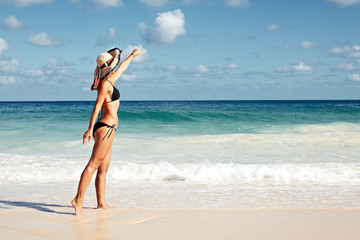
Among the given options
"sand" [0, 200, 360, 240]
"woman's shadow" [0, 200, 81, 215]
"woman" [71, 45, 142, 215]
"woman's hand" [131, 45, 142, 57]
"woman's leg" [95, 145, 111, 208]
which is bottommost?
"woman's shadow" [0, 200, 81, 215]

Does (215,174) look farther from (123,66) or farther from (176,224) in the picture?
(123,66)

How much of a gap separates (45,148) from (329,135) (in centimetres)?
1055

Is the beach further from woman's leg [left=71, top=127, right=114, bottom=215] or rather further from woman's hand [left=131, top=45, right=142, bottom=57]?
woman's hand [left=131, top=45, right=142, bottom=57]

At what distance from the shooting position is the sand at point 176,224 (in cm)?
351

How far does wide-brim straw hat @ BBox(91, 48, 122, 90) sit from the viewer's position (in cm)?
422

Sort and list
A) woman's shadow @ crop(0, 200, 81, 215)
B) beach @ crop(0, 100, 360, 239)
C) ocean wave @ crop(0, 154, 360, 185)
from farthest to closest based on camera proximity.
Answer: ocean wave @ crop(0, 154, 360, 185) → woman's shadow @ crop(0, 200, 81, 215) → beach @ crop(0, 100, 360, 239)

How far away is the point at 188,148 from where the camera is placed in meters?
12.5

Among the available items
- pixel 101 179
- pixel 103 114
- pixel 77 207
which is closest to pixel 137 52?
pixel 103 114

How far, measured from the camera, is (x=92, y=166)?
428 cm

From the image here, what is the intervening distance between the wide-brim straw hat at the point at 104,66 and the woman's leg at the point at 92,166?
0.56 m

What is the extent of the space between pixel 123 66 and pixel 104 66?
26cm

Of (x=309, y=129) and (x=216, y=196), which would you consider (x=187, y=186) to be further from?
(x=309, y=129)

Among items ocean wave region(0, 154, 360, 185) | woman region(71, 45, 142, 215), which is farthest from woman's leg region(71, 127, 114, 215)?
ocean wave region(0, 154, 360, 185)

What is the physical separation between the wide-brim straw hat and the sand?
150 cm
